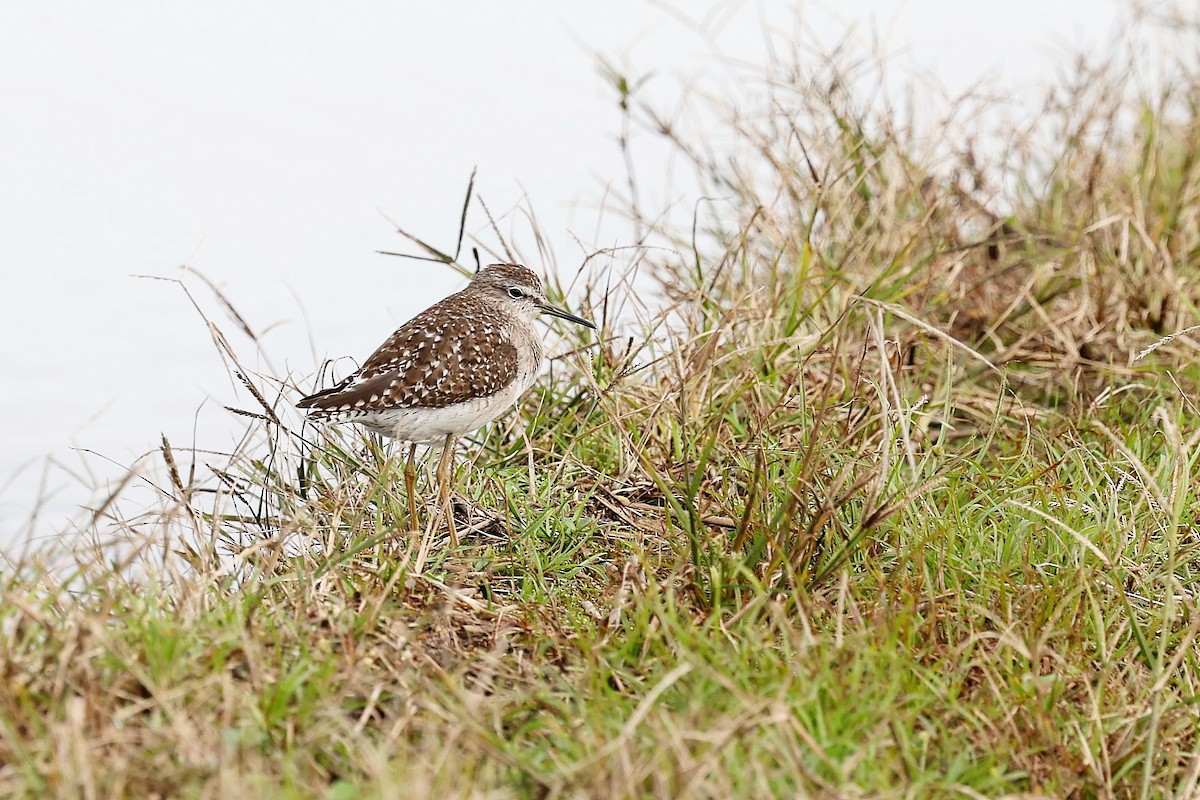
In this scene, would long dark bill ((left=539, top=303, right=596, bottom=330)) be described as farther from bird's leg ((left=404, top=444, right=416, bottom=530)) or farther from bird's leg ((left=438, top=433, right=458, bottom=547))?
bird's leg ((left=404, top=444, right=416, bottom=530))

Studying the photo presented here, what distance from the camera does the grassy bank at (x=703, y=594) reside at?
11.9ft

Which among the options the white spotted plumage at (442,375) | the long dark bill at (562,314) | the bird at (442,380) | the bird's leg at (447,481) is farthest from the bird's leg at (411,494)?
the long dark bill at (562,314)

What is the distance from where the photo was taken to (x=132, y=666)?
3.63m

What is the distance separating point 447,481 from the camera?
567cm

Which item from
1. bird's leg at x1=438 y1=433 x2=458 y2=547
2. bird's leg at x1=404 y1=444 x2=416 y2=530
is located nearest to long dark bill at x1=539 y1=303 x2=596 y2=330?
bird's leg at x1=438 y1=433 x2=458 y2=547

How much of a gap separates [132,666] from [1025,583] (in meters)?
3.16

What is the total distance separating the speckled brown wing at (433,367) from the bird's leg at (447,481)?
25cm

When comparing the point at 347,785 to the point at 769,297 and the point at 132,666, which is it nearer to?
the point at 132,666

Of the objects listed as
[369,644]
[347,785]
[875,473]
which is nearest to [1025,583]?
[875,473]

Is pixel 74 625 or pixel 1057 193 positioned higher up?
pixel 1057 193

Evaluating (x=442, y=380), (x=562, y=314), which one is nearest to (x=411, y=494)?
(x=442, y=380)

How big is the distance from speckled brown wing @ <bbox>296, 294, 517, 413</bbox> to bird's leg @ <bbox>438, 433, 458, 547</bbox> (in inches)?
9.9

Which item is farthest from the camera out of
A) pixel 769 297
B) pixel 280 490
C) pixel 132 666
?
pixel 769 297

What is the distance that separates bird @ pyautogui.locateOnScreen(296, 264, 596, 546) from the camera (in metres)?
5.67
